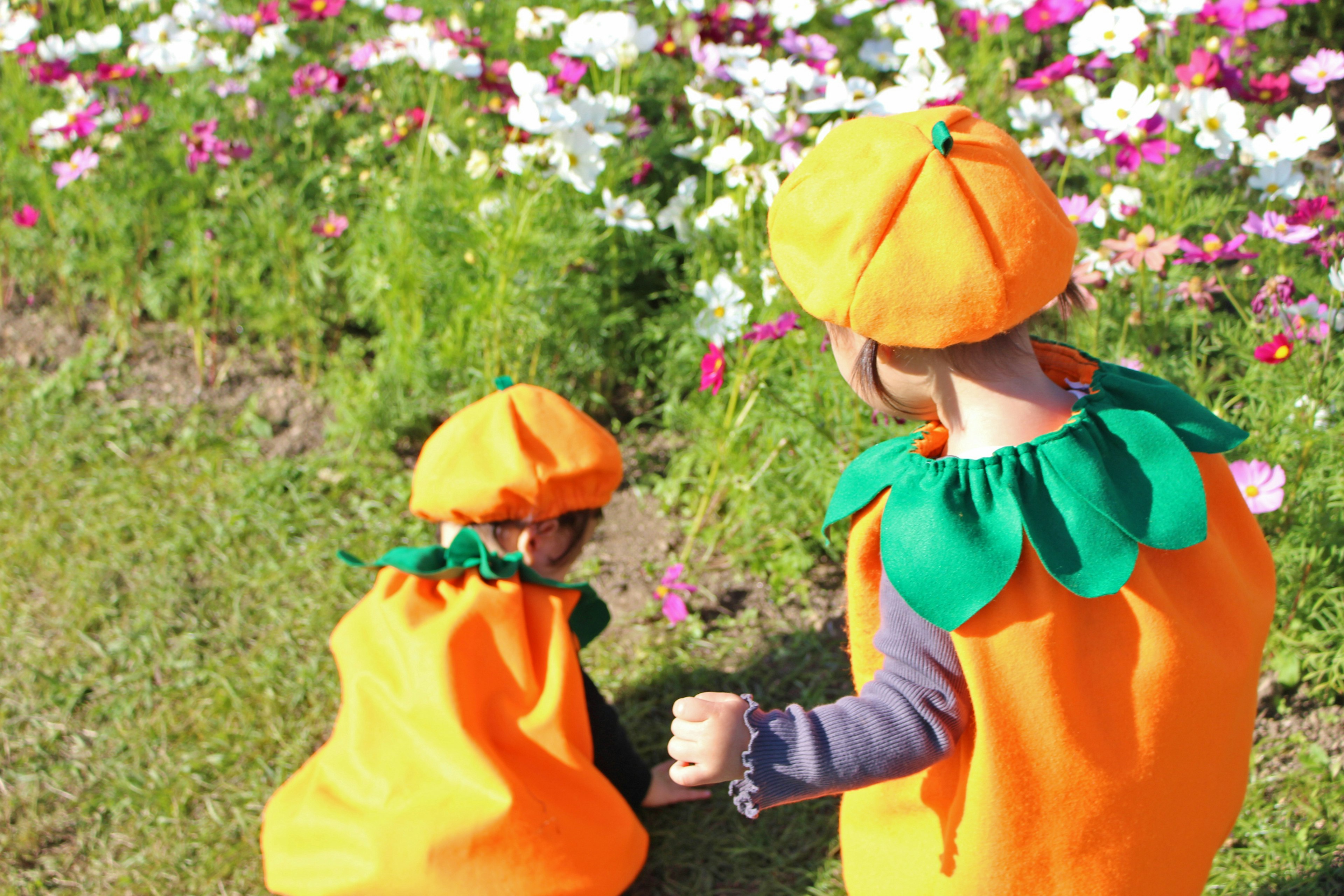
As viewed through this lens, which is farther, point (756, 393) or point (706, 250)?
point (706, 250)

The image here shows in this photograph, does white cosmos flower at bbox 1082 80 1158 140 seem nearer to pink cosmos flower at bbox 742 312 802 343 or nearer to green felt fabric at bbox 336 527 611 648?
pink cosmos flower at bbox 742 312 802 343

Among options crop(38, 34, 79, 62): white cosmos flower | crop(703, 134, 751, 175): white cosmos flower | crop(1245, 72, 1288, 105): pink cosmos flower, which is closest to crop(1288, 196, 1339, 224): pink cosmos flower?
crop(1245, 72, 1288, 105): pink cosmos flower

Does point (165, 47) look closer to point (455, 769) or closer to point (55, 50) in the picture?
point (55, 50)

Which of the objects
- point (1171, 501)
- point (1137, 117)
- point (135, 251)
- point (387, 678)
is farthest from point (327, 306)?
point (1171, 501)

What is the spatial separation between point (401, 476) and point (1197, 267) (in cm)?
232

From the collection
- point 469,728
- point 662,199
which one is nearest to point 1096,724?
point 469,728

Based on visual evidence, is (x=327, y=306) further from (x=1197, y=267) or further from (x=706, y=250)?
(x=1197, y=267)

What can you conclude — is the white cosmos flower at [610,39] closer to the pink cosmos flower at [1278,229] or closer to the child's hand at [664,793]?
the pink cosmos flower at [1278,229]

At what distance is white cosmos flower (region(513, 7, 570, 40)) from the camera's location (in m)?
3.47

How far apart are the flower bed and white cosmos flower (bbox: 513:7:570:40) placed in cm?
2

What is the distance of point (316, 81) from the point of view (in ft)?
13.1

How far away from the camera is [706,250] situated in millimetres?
3158

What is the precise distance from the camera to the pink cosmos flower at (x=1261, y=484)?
6.67 feet

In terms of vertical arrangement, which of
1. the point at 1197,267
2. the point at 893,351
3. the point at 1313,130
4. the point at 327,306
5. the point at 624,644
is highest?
the point at 893,351
